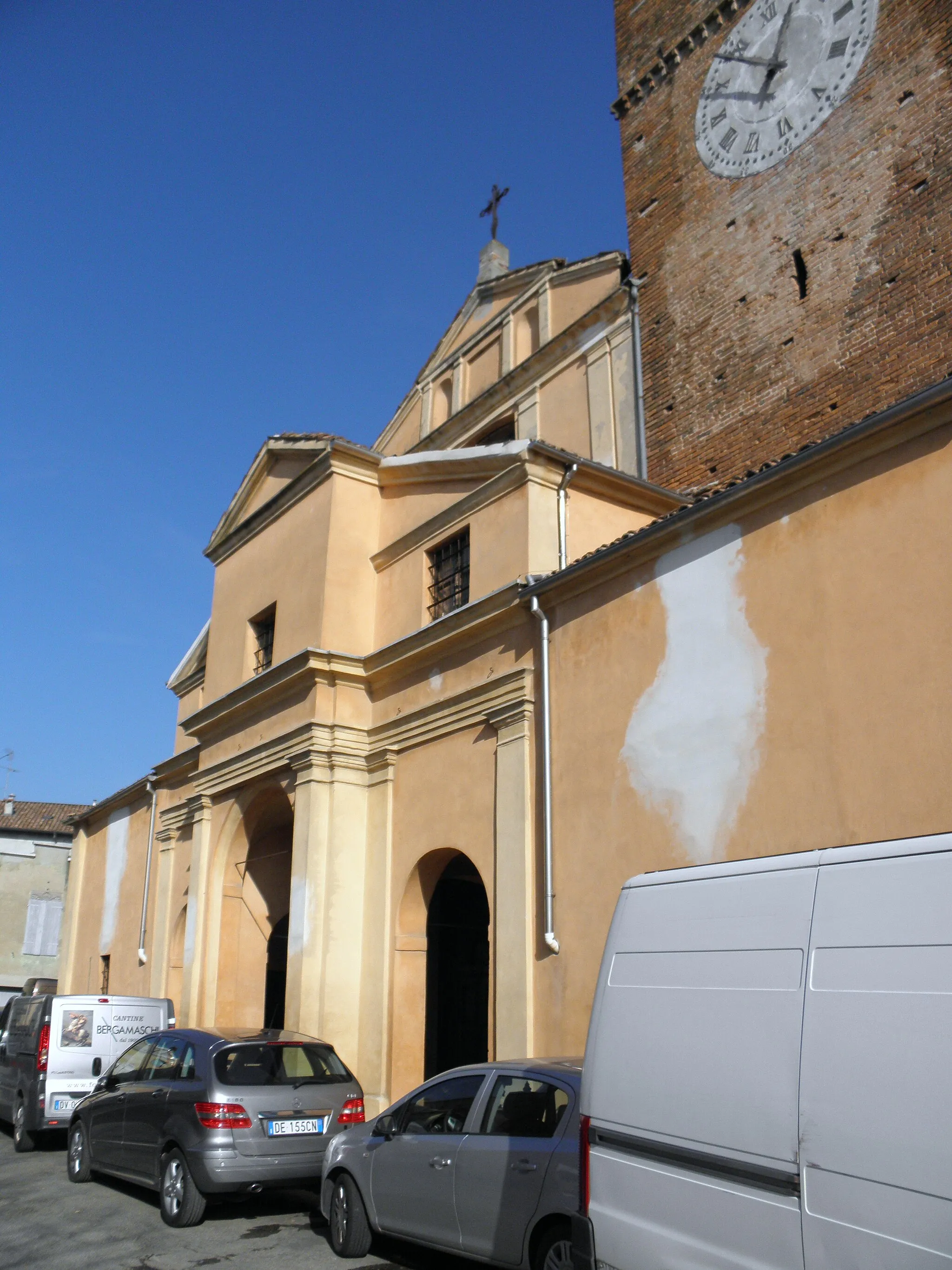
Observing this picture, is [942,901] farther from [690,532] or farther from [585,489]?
[585,489]

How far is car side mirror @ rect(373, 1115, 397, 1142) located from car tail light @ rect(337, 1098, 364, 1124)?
4.88ft

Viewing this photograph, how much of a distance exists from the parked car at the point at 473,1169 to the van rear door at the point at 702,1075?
1158mm

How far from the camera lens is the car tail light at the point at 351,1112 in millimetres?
8781

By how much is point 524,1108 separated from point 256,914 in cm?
1073

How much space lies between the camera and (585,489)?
1284 centimetres

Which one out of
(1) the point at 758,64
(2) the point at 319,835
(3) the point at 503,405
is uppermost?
(1) the point at 758,64

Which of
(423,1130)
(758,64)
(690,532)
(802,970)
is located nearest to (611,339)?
(758,64)

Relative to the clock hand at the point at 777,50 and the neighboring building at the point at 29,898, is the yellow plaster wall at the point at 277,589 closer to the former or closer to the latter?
the clock hand at the point at 777,50

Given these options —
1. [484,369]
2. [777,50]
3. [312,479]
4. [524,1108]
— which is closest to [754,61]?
[777,50]

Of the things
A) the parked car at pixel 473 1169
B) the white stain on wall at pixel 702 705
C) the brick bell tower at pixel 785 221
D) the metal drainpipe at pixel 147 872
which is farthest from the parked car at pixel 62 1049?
the brick bell tower at pixel 785 221

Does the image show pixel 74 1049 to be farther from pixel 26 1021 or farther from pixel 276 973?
pixel 276 973

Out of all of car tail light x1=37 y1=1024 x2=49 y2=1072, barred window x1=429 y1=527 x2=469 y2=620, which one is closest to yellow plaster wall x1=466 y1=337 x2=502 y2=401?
barred window x1=429 y1=527 x2=469 y2=620

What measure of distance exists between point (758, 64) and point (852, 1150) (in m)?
15.9

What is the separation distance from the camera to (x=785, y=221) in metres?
15.0
